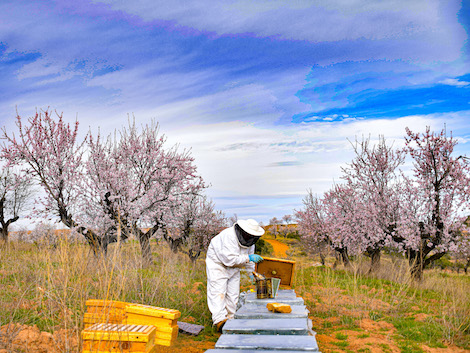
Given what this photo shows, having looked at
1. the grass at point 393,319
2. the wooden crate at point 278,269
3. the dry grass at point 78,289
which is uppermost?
the wooden crate at point 278,269

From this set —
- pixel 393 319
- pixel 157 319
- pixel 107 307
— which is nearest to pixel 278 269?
pixel 157 319

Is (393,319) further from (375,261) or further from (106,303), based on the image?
(375,261)

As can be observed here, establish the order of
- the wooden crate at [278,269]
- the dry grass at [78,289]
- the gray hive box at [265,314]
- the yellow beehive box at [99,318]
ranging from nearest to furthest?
the gray hive box at [265,314] → the yellow beehive box at [99,318] → the dry grass at [78,289] → the wooden crate at [278,269]

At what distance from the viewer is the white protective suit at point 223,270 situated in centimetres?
655

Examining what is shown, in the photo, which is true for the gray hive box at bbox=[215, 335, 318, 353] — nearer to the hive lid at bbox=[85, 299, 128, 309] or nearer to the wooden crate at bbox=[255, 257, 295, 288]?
the hive lid at bbox=[85, 299, 128, 309]

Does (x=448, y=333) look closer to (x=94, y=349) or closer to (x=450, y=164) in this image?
(x=94, y=349)

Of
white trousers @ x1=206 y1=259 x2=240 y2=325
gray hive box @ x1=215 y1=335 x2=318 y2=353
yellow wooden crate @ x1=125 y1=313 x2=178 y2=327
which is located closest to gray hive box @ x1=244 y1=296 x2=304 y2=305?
white trousers @ x1=206 y1=259 x2=240 y2=325

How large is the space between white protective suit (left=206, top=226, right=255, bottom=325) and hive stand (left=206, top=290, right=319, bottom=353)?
1.16 m

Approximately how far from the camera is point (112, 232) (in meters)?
15.6

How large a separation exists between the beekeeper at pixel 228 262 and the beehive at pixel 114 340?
6.97 ft

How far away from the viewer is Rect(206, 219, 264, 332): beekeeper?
649cm

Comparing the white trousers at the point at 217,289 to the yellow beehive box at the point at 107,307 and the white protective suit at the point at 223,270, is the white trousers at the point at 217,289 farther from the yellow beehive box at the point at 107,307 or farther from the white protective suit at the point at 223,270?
the yellow beehive box at the point at 107,307

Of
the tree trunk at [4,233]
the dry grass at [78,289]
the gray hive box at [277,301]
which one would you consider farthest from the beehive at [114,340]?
the tree trunk at [4,233]

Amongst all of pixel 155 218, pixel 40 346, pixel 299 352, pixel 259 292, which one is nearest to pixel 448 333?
pixel 259 292
